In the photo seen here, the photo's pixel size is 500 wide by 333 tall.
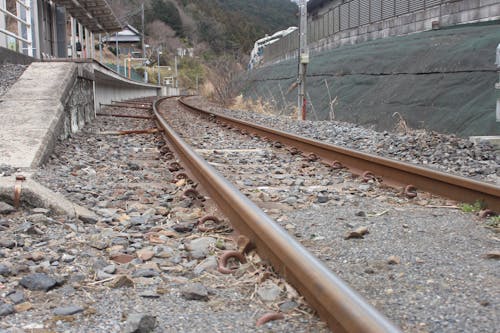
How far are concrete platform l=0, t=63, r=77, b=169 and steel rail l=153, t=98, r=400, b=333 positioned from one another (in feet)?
8.25

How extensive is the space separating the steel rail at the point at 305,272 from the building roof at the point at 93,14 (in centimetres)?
1884

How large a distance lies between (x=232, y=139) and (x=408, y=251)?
6.58 metres

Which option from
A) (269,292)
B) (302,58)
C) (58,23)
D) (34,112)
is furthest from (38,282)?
(58,23)

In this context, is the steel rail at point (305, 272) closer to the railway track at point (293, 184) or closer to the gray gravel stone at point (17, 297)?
the railway track at point (293, 184)

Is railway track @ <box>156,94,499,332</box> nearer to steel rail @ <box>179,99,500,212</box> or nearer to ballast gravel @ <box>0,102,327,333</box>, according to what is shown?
steel rail @ <box>179,99,500,212</box>

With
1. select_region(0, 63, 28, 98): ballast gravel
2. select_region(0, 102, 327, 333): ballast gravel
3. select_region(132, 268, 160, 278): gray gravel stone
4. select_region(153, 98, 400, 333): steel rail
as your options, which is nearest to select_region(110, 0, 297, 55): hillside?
select_region(0, 63, 28, 98): ballast gravel

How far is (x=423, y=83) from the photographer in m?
10.9

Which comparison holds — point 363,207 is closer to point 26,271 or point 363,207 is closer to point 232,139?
point 26,271

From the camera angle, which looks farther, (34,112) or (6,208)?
(34,112)

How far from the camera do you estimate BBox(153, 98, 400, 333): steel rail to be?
1.68 m

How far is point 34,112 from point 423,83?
747cm

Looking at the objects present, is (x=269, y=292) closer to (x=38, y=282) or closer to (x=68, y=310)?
(x=68, y=310)

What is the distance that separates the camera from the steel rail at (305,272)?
1.68 meters

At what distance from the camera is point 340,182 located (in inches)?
209
